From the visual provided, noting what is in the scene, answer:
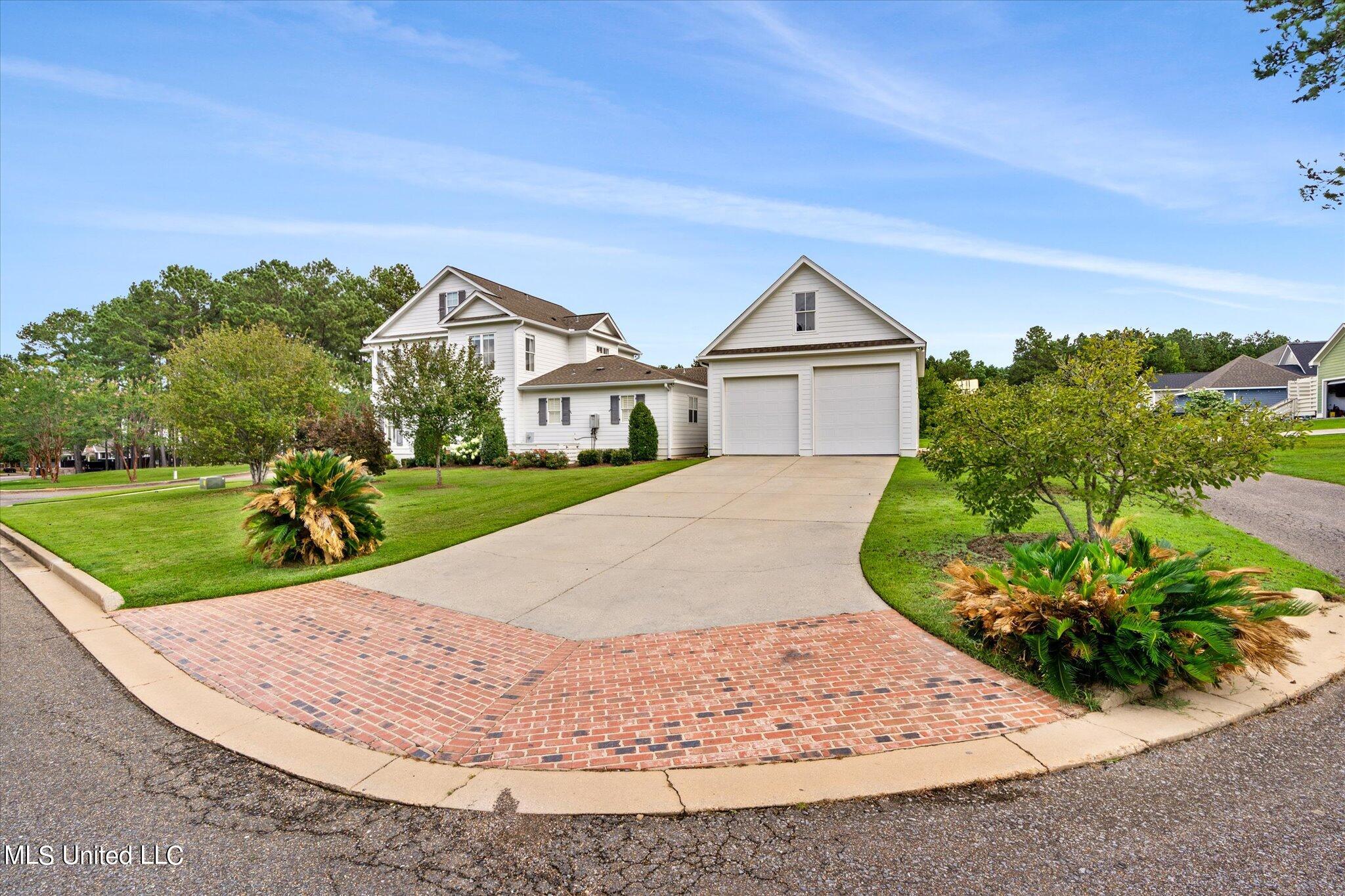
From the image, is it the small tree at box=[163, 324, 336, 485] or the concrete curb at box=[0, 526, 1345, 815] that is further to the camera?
the small tree at box=[163, 324, 336, 485]

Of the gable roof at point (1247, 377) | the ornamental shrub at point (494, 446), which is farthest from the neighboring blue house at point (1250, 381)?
the ornamental shrub at point (494, 446)

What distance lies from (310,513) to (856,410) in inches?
651

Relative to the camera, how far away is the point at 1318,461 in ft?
51.8

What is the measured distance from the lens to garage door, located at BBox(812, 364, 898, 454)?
63.7 ft

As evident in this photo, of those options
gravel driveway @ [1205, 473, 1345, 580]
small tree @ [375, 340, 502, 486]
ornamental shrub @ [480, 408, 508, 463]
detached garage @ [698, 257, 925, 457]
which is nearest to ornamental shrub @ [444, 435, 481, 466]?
ornamental shrub @ [480, 408, 508, 463]

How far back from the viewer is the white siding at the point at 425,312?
2662 cm

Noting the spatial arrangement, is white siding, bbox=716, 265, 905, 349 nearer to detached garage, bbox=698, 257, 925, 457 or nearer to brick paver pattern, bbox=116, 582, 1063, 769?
detached garage, bbox=698, 257, 925, 457

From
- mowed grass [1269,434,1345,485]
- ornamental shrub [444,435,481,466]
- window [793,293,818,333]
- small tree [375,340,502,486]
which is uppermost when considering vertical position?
window [793,293,818,333]

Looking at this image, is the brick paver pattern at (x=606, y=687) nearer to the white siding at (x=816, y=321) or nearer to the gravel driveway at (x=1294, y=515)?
the gravel driveway at (x=1294, y=515)

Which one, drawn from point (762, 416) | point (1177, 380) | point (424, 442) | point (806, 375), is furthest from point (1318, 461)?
point (1177, 380)

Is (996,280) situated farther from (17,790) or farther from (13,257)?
(13,257)

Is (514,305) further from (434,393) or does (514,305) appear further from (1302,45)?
(1302,45)

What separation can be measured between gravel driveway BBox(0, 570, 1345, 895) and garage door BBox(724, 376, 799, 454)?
57.2 feet

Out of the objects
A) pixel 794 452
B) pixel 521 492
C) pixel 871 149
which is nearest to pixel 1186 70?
pixel 871 149
